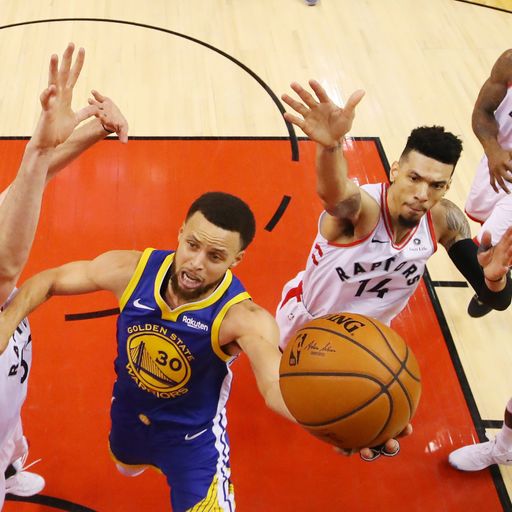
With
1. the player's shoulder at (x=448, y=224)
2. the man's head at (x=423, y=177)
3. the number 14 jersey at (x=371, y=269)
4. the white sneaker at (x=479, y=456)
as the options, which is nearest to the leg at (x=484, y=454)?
the white sneaker at (x=479, y=456)

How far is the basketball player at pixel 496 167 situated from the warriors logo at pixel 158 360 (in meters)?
1.84

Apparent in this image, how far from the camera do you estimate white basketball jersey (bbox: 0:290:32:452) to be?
2.65m

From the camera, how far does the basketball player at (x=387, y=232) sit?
2.87 metres

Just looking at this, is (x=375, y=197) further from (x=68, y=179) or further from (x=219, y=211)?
(x=68, y=179)

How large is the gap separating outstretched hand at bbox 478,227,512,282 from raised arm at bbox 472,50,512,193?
0.79m

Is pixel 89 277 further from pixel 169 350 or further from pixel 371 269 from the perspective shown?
pixel 371 269

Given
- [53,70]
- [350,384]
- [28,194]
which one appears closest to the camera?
[350,384]

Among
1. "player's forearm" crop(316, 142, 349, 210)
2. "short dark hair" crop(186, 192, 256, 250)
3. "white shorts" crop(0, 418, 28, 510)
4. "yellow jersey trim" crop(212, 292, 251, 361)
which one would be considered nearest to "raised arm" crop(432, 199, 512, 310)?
"player's forearm" crop(316, 142, 349, 210)

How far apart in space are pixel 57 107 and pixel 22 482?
2.03m

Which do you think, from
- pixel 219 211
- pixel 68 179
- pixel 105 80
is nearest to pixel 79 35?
pixel 105 80

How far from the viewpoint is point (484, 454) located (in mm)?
3590

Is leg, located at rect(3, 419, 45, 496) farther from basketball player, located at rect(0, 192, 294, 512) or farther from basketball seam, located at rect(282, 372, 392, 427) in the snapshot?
basketball seam, located at rect(282, 372, 392, 427)

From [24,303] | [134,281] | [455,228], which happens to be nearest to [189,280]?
[134,281]

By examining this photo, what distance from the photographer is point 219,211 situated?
270 centimetres
